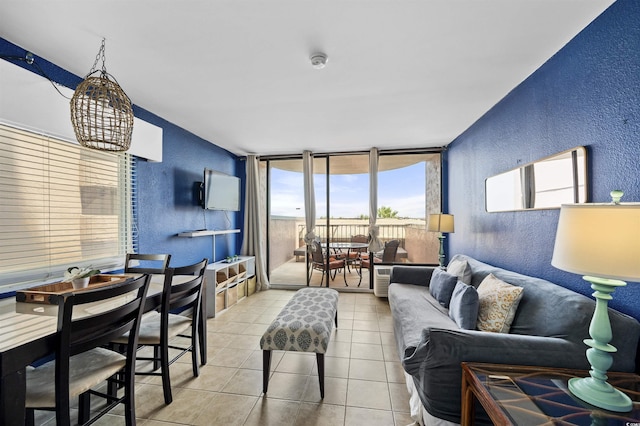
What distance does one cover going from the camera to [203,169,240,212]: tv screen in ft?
12.5

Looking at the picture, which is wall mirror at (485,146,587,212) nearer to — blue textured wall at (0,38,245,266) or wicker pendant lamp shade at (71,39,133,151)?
wicker pendant lamp shade at (71,39,133,151)

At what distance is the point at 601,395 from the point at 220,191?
4162 millimetres

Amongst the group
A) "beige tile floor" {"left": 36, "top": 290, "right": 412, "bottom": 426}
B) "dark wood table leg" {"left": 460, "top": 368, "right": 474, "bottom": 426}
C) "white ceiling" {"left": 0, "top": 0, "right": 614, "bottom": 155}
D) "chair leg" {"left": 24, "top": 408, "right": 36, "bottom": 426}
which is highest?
"white ceiling" {"left": 0, "top": 0, "right": 614, "bottom": 155}

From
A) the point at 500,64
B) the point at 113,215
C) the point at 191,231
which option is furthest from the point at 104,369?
the point at 500,64

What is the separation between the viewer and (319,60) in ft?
6.48

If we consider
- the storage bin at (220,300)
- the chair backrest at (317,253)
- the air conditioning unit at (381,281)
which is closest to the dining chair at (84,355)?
the storage bin at (220,300)

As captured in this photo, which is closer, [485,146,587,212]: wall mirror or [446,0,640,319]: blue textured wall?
[446,0,640,319]: blue textured wall

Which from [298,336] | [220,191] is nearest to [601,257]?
[298,336]

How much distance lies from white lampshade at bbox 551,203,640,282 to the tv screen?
3.79 metres

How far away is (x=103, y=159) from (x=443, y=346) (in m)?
3.17

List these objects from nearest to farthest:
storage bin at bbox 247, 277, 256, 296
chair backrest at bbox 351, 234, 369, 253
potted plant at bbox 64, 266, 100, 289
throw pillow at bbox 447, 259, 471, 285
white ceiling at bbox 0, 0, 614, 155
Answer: white ceiling at bbox 0, 0, 614, 155
potted plant at bbox 64, 266, 100, 289
throw pillow at bbox 447, 259, 471, 285
storage bin at bbox 247, 277, 256, 296
chair backrest at bbox 351, 234, 369, 253

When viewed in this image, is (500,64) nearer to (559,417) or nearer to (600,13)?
(600,13)

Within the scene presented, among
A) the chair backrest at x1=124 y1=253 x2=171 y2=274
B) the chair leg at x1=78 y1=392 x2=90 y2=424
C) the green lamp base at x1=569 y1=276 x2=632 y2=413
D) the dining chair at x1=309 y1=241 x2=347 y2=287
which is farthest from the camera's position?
the dining chair at x1=309 y1=241 x2=347 y2=287

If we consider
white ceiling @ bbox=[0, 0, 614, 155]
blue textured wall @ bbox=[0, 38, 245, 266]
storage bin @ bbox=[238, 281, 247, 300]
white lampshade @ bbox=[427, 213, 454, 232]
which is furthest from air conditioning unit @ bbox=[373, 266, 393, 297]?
blue textured wall @ bbox=[0, 38, 245, 266]
